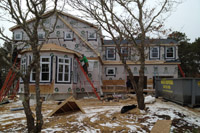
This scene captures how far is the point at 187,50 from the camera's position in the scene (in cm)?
3400

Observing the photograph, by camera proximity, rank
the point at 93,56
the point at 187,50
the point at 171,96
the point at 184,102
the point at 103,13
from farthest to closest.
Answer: the point at 187,50
the point at 93,56
the point at 171,96
the point at 184,102
the point at 103,13

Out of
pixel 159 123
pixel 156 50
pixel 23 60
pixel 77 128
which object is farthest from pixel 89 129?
pixel 156 50

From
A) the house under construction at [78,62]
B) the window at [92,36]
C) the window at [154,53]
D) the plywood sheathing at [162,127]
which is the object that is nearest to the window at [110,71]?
the house under construction at [78,62]

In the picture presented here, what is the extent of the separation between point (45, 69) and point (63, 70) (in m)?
1.35

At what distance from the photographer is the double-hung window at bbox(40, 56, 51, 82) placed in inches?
545

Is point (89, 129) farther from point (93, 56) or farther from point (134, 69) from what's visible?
point (134, 69)

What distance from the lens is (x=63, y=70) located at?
14.3 m

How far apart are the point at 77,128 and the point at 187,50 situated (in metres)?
33.2

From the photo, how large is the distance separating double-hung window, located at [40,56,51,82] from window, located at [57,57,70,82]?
74 cm

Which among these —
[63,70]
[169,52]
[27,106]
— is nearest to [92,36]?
[63,70]

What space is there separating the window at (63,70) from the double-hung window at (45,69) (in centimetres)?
74

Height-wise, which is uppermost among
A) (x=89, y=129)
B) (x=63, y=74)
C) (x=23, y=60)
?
(x=23, y=60)

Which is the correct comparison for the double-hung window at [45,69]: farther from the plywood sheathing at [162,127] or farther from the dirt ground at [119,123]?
the plywood sheathing at [162,127]

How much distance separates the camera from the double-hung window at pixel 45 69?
13.9m
